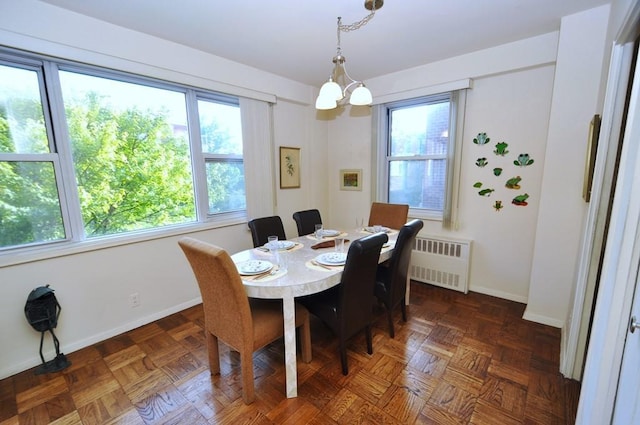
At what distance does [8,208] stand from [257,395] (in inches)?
82.8

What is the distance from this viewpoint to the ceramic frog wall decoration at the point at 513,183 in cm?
264

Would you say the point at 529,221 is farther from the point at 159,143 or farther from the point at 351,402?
the point at 159,143

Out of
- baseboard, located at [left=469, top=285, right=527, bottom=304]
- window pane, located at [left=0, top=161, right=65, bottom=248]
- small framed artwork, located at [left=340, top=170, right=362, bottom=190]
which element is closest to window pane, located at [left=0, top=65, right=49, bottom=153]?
window pane, located at [left=0, top=161, right=65, bottom=248]

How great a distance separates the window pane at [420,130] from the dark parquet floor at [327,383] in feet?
6.45

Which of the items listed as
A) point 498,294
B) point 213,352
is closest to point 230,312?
point 213,352

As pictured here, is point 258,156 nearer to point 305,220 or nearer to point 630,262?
point 305,220

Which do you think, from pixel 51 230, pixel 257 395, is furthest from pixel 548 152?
pixel 51 230

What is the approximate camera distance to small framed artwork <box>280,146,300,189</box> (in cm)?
353

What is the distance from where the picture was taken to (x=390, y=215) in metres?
3.05

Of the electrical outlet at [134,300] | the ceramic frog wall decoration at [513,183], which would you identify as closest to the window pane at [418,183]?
the ceramic frog wall decoration at [513,183]

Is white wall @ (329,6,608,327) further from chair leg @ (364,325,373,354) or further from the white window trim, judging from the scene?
chair leg @ (364,325,373,354)

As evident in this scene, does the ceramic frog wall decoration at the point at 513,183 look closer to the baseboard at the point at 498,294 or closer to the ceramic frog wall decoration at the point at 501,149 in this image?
the ceramic frog wall decoration at the point at 501,149

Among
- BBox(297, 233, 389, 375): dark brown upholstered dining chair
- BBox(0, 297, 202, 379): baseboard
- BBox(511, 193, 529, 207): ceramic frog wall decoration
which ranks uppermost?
BBox(511, 193, 529, 207): ceramic frog wall decoration

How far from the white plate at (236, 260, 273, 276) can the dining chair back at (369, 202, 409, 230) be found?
1.67 metres
